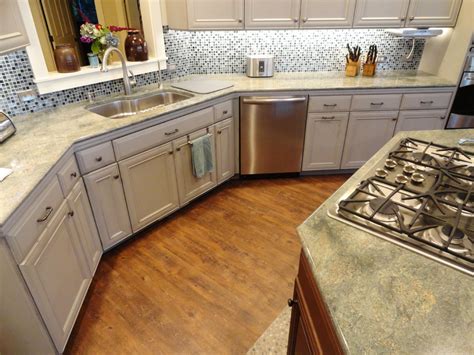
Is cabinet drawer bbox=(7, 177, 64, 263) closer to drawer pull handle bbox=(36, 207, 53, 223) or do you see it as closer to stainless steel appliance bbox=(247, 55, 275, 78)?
drawer pull handle bbox=(36, 207, 53, 223)

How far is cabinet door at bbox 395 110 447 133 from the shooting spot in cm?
302

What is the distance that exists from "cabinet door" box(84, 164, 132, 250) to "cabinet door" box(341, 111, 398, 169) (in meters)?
2.13

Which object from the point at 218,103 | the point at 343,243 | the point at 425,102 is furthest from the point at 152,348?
the point at 425,102

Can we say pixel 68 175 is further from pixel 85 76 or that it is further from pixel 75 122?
pixel 85 76

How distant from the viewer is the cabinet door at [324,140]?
2967 mm

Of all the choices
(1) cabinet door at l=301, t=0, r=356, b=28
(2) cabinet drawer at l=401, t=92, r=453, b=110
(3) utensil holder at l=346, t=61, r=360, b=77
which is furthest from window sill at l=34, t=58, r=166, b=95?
(2) cabinet drawer at l=401, t=92, r=453, b=110

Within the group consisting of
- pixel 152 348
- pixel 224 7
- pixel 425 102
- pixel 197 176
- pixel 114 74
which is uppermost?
pixel 224 7

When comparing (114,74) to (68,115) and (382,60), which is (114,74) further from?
(382,60)

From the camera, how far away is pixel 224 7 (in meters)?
2.68

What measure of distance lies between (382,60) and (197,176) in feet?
7.59

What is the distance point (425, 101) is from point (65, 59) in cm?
307

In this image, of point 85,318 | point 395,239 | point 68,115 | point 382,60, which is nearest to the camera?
point 395,239

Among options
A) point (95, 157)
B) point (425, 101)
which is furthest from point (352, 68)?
point (95, 157)

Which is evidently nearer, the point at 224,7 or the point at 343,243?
the point at 343,243
